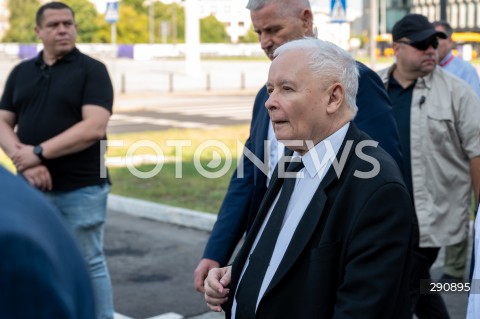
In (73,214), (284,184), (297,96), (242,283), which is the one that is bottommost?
(73,214)

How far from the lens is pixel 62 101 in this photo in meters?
4.89

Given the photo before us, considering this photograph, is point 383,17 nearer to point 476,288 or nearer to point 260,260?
point 476,288

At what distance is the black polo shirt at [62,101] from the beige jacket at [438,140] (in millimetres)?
1858

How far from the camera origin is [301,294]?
2.47 metres

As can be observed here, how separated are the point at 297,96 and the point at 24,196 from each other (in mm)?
1776

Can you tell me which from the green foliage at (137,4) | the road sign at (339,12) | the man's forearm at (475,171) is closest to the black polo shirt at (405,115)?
the man's forearm at (475,171)

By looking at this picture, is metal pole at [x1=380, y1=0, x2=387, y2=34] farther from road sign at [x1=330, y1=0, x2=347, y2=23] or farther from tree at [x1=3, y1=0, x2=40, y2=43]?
road sign at [x1=330, y1=0, x2=347, y2=23]

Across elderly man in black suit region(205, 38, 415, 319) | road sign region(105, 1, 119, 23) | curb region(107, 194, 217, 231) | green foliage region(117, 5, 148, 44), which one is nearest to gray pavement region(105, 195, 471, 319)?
curb region(107, 194, 217, 231)

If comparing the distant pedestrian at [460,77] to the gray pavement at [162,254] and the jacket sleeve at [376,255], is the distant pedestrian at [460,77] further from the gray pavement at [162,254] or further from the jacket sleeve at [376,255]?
the jacket sleeve at [376,255]

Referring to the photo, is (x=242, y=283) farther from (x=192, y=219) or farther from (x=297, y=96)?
(x=192, y=219)

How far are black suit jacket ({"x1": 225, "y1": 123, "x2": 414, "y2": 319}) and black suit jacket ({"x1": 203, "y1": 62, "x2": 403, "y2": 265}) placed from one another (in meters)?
0.90

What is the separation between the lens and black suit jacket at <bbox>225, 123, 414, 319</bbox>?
7.77 feet

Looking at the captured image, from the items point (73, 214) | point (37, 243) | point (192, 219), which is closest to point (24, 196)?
point (37, 243)

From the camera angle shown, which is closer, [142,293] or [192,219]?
[142,293]
